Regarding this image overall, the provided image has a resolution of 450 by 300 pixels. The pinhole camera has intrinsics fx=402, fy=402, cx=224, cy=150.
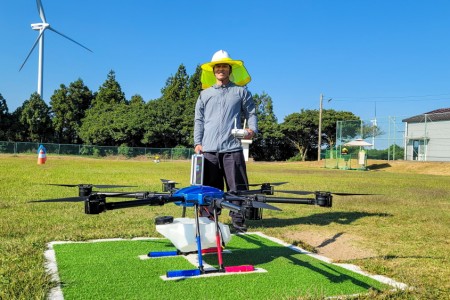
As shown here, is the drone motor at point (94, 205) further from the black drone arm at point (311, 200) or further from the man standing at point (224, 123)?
the man standing at point (224, 123)

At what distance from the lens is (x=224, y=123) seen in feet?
17.9

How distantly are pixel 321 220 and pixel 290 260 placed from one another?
126 inches

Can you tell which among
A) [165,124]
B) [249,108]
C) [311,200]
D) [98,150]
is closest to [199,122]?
[249,108]

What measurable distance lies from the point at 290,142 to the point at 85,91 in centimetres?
3174

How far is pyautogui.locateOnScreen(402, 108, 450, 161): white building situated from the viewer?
37281mm

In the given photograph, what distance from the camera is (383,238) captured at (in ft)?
19.7

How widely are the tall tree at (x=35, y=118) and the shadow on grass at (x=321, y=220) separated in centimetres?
5215

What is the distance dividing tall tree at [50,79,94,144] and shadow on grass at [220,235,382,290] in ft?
186

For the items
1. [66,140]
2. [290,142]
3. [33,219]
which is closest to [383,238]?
[33,219]

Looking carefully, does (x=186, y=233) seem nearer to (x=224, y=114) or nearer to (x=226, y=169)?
(x=226, y=169)

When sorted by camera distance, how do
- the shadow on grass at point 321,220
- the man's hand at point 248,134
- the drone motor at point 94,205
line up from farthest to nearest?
the shadow on grass at point 321,220
the man's hand at point 248,134
the drone motor at point 94,205

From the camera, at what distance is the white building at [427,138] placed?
37281mm

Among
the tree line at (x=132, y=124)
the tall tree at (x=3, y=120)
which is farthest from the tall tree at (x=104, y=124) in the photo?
the tall tree at (x=3, y=120)

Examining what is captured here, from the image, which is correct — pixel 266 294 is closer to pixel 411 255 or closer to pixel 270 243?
pixel 270 243
